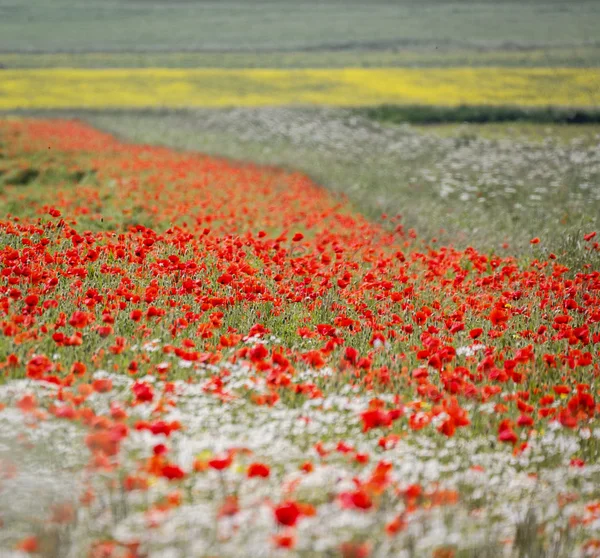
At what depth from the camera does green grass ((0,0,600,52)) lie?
6191cm

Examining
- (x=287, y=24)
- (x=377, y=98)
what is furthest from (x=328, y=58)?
(x=287, y=24)

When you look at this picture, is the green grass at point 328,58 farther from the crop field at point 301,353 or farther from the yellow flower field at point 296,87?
the crop field at point 301,353

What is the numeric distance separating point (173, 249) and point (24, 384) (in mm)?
4081

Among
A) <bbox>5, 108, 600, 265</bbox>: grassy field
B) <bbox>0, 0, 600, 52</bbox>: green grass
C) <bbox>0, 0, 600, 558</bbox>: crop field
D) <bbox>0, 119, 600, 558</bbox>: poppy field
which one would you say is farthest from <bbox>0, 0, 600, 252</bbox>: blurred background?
<bbox>0, 119, 600, 558</bbox>: poppy field

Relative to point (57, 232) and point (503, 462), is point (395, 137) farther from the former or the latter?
point (503, 462)

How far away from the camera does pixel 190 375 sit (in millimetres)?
5238

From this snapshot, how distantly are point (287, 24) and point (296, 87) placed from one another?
43968mm

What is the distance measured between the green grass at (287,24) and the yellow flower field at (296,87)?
52.4ft

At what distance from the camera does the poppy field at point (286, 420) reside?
3510mm

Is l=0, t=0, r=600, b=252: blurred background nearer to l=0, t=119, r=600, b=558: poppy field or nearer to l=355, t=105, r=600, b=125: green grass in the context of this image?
l=355, t=105, r=600, b=125: green grass

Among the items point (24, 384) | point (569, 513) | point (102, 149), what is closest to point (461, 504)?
point (569, 513)

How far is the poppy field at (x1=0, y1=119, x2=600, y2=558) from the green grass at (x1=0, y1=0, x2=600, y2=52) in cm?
5100

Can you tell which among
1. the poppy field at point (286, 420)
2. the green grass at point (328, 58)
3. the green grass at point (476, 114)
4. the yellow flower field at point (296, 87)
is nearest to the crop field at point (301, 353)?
the poppy field at point (286, 420)

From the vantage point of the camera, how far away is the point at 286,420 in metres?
4.57
